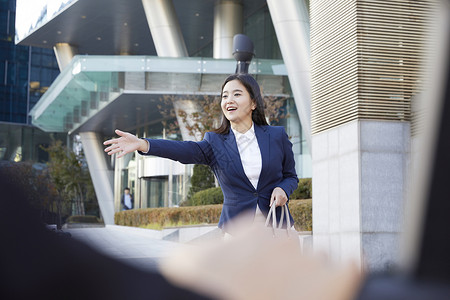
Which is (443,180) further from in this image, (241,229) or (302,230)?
(302,230)

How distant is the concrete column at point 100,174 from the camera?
30422mm

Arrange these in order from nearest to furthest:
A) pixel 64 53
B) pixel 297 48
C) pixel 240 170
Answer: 1. pixel 240 170
2. pixel 297 48
3. pixel 64 53

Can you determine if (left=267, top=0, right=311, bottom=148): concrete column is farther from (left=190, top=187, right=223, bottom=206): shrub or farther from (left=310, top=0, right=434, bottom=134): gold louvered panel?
(left=310, top=0, right=434, bottom=134): gold louvered panel

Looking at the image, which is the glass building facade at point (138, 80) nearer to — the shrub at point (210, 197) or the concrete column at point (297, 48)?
the concrete column at point (297, 48)

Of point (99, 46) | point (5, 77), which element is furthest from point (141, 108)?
point (5, 77)

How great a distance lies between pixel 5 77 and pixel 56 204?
4795 centimetres

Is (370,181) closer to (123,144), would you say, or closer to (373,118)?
(373,118)

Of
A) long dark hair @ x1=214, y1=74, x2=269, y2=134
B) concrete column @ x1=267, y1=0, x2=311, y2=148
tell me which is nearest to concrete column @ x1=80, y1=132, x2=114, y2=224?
concrete column @ x1=267, y1=0, x2=311, y2=148

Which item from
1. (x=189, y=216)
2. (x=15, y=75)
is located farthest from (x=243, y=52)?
(x=15, y=75)

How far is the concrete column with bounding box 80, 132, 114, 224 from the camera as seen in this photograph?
30.4m

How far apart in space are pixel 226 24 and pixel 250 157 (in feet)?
71.6

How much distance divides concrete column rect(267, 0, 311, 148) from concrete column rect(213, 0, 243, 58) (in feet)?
23.7

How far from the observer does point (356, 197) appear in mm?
7914

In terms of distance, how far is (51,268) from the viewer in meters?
0.41
